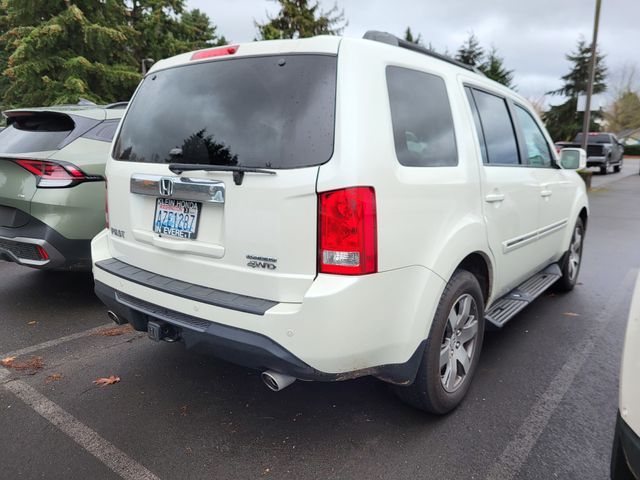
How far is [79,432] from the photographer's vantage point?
2561 millimetres

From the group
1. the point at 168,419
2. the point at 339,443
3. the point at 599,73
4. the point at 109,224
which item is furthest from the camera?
the point at 599,73

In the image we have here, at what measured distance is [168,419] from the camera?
2.69m

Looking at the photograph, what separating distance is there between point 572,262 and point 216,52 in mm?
4207

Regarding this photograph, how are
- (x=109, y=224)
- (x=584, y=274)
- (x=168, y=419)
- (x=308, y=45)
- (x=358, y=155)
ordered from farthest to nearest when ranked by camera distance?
1. (x=584, y=274)
2. (x=109, y=224)
3. (x=168, y=419)
4. (x=308, y=45)
5. (x=358, y=155)

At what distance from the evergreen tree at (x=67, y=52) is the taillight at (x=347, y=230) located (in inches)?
689

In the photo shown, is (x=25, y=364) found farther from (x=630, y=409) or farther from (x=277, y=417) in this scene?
(x=630, y=409)

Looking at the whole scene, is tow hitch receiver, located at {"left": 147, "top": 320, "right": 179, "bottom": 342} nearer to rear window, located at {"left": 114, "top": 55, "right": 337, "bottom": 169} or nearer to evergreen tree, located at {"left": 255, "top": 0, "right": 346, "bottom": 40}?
rear window, located at {"left": 114, "top": 55, "right": 337, "bottom": 169}

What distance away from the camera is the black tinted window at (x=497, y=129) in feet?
10.2

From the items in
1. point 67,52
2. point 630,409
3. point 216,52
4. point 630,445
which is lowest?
point 630,445

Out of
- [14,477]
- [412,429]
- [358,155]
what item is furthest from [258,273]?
[14,477]

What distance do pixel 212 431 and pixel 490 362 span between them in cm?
195

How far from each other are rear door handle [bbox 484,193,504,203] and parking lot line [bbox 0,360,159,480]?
2296 mm

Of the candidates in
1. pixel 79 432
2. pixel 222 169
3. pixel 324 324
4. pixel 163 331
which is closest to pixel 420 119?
pixel 222 169

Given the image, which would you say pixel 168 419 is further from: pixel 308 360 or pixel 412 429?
pixel 412 429
